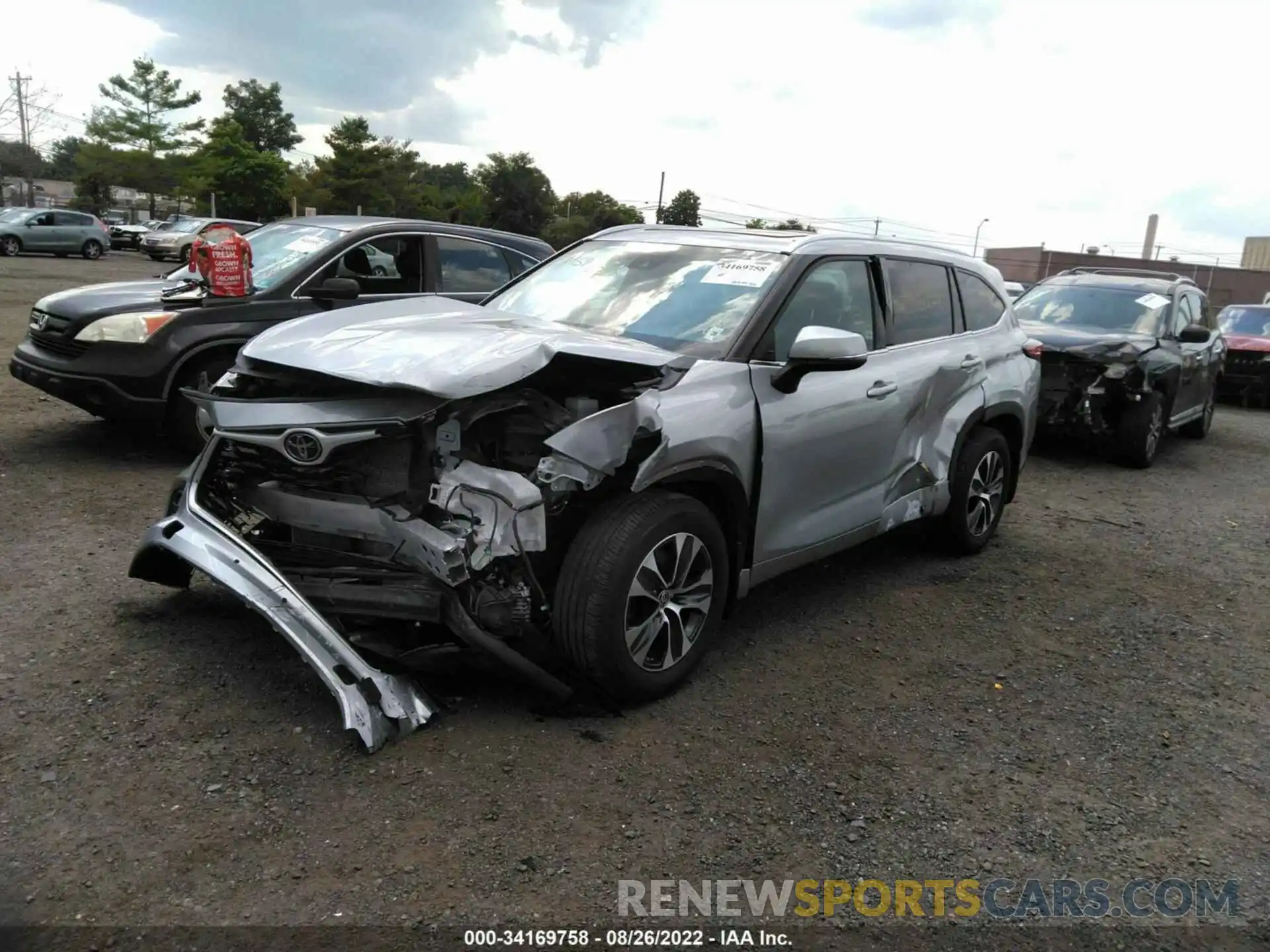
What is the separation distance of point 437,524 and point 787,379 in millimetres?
1562

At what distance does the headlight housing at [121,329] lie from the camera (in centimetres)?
610

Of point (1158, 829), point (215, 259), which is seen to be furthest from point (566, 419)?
point (215, 259)

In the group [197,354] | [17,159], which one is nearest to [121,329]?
[197,354]

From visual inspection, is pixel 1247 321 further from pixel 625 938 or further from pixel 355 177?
pixel 355 177

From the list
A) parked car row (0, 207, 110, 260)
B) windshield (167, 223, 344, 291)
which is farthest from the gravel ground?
parked car row (0, 207, 110, 260)

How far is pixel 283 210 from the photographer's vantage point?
5244 cm

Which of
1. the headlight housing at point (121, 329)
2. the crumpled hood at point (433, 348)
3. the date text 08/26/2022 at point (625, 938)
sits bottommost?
the date text 08/26/2022 at point (625, 938)

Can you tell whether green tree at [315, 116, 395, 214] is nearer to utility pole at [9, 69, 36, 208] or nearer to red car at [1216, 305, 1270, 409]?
utility pole at [9, 69, 36, 208]

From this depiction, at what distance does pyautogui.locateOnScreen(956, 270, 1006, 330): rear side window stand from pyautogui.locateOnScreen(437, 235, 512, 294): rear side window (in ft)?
11.2

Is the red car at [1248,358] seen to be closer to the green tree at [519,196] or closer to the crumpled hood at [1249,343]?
the crumpled hood at [1249,343]

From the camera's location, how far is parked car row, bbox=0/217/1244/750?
3215 millimetres

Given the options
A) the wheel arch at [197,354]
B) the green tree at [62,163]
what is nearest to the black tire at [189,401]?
the wheel arch at [197,354]

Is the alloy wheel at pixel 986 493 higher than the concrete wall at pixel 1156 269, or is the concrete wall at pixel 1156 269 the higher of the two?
the concrete wall at pixel 1156 269

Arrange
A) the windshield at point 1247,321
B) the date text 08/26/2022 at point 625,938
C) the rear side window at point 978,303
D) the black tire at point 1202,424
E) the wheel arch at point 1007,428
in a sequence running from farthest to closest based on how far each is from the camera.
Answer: the windshield at point 1247,321 < the black tire at point 1202,424 < the rear side window at point 978,303 < the wheel arch at point 1007,428 < the date text 08/26/2022 at point 625,938
